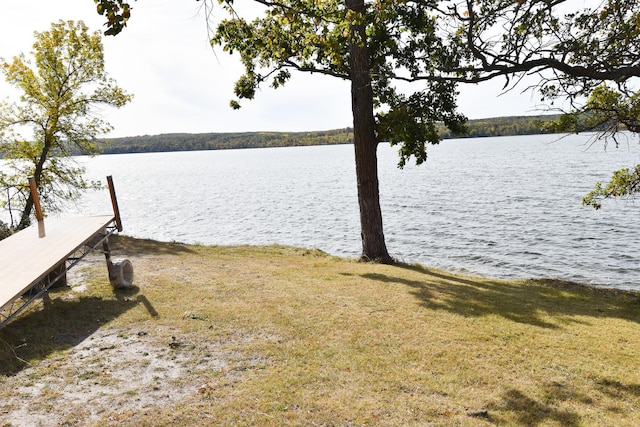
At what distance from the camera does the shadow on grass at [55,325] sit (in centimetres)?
704

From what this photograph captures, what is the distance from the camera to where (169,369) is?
6.62 metres

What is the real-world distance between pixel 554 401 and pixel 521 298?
610 centimetres

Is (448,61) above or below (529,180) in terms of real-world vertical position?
above

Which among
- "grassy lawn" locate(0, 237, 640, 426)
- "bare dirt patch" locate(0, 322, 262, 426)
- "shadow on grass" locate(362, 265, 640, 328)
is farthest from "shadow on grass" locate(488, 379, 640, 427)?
"bare dirt patch" locate(0, 322, 262, 426)

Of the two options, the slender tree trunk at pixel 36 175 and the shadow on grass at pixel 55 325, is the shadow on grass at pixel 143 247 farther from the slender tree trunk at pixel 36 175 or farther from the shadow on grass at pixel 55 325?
the shadow on grass at pixel 55 325

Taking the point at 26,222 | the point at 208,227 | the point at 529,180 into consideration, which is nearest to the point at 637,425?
the point at 26,222

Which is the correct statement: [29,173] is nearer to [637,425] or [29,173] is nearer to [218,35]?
[218,35]

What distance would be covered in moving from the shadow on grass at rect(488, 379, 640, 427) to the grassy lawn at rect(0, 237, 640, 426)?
0.08ft

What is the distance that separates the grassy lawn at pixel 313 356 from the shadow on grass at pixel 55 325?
0.12ft

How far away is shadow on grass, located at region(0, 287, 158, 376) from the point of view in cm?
704

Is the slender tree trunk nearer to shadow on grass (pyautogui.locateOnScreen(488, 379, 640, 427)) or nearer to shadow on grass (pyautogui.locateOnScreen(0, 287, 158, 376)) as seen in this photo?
shadow on grass (pyautogui.locateOnScreen(0, 287, 158, 376))

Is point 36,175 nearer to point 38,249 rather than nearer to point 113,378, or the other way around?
point 38,249

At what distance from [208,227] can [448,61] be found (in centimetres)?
2357

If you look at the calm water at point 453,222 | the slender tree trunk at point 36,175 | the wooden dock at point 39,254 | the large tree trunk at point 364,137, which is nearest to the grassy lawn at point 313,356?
the wooden dock at point 39,254
